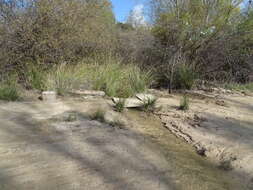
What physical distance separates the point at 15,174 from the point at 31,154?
36 cm

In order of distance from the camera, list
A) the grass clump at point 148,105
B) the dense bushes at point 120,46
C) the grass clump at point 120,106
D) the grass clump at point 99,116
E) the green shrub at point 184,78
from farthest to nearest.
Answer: the green shrub at point 184,78
the dense bushes at point 120,46
the grass clump at point 148,105
the grass clump at point 120,106
the grass clump at point 99,116

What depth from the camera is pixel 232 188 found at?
201 centimetres

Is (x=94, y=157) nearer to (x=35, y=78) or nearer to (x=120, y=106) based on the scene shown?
(x=120, y=106)

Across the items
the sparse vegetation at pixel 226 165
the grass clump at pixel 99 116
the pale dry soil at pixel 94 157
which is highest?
the grass clump at pixel 99 116

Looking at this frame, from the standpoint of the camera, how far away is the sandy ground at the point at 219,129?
2532 millimetres

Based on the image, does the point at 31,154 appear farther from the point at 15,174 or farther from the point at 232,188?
the point at 232,188

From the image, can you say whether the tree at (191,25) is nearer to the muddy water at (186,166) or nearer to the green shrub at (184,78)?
the green shrub at (184,78)

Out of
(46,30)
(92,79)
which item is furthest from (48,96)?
A: (46,30)

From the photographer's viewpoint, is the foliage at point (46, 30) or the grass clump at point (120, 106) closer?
the grass clump at point (120, 106)

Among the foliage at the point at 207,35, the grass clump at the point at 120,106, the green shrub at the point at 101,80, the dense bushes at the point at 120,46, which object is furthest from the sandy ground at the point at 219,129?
the foliage at the point at 207,35

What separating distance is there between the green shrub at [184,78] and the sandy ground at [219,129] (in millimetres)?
1495

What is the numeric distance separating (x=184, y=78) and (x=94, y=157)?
192 inches

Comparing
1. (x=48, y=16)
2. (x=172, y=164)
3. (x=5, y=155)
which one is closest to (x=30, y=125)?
(x=5, y=155)

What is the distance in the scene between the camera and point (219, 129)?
3451 millimetres
